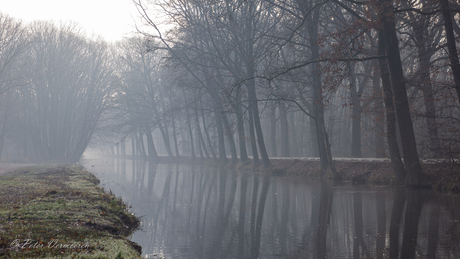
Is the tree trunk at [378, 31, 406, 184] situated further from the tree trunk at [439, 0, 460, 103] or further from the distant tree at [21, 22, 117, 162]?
the distant tree at [21, 22, 117, 162]

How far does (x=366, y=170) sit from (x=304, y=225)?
10.7 metres

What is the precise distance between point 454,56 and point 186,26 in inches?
748

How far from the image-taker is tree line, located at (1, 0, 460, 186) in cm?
1448

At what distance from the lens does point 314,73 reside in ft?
64.3

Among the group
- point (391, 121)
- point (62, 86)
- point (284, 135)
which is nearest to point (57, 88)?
point (62, 86)

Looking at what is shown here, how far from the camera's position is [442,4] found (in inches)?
527

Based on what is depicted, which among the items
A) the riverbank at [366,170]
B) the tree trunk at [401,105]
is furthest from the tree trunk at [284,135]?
the tree trunk at [401,105]

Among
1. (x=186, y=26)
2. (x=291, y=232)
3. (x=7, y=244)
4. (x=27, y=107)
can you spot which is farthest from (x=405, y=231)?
(x=27, y=107)

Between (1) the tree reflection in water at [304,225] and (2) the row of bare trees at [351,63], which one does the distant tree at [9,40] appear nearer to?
(2) the row of bare trees at [351,63]

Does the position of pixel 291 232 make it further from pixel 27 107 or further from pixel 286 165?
pixel 27 107

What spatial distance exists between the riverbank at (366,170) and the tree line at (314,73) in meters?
0.57

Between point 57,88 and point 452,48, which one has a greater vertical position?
point 57,88

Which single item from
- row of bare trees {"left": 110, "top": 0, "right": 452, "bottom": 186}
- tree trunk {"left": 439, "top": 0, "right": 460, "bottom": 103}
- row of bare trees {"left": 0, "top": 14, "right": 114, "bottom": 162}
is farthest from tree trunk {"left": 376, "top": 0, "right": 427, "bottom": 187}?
row of bare trees {"left": 0, "top": 14, "right": 114, "bottom": 162}

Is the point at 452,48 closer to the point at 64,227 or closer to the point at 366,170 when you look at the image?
the point at 366,170
